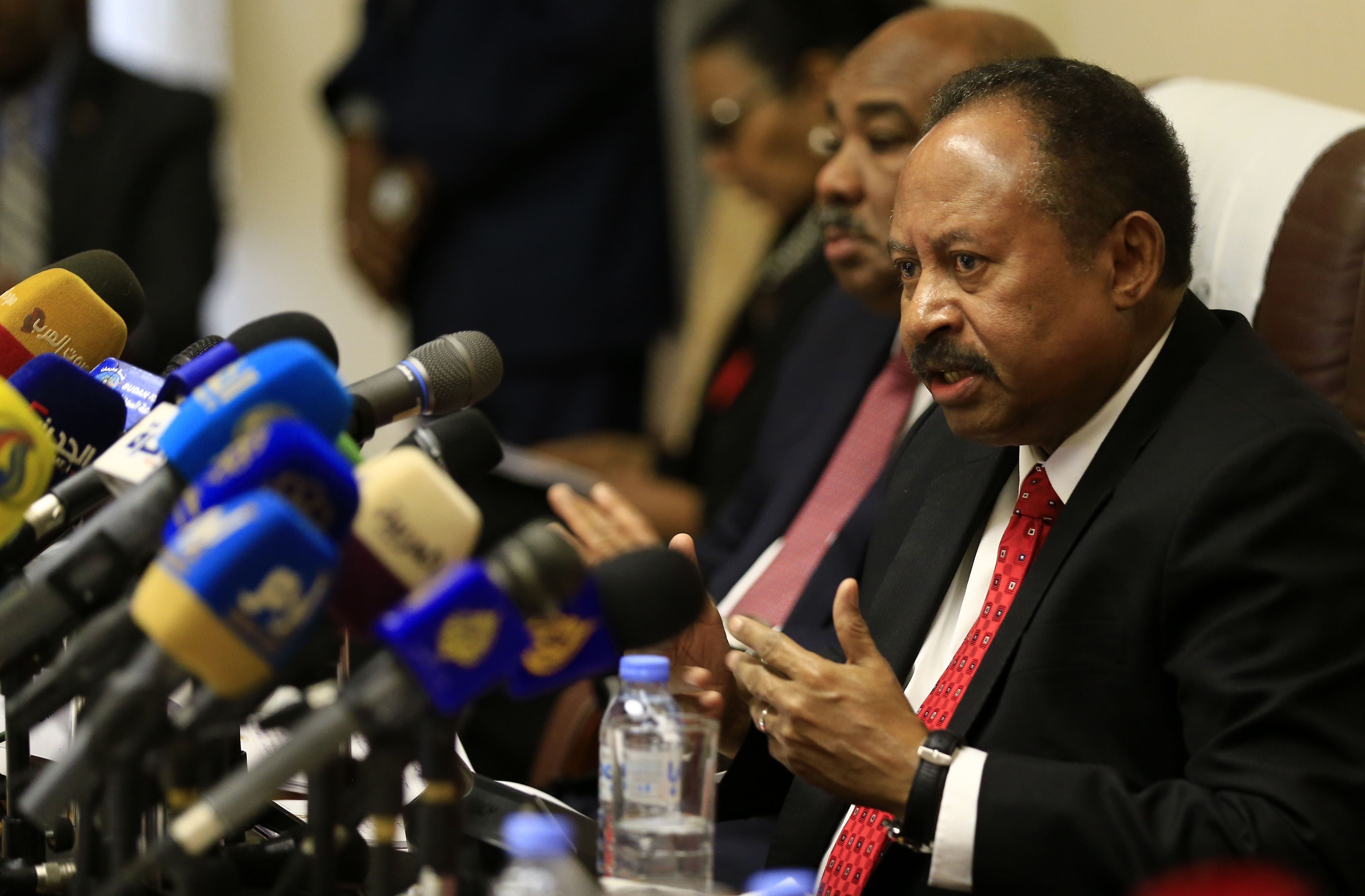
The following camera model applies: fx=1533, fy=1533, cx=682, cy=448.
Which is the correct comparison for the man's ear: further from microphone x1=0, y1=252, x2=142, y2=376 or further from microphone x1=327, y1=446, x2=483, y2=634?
microphone x1=0, y1=252, x2=142, y2=376

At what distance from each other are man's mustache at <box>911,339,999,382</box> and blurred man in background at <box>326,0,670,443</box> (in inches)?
Answer: 106

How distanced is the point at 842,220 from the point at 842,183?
62 millimetres

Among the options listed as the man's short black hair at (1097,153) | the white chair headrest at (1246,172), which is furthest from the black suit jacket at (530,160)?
the man's short black hair at (1097,153)

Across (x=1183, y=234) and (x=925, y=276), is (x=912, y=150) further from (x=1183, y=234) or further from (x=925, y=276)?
(x=1183, y=234)

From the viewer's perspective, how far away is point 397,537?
102 cm

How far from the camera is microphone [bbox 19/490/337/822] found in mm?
945

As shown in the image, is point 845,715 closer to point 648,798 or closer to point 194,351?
point 648,798

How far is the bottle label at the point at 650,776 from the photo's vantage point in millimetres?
1415

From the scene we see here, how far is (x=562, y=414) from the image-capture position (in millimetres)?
4422

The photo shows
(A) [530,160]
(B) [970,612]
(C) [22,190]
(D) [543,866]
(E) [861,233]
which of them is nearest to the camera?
(D) [543,866]

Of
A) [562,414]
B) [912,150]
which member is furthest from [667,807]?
[562,414]

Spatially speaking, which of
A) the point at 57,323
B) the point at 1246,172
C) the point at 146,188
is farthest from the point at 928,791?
the point at 146,188

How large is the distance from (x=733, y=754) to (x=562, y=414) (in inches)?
104

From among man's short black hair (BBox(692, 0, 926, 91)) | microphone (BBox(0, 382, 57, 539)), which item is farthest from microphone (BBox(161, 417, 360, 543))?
man's short black hair (BBox(692, 0, 926, 91))
